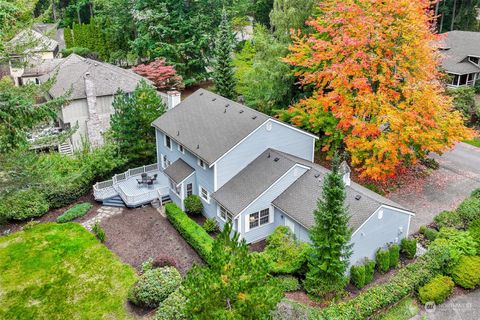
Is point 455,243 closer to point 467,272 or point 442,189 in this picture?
point 467,272

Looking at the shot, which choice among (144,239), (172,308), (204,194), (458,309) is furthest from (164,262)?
(458,309)

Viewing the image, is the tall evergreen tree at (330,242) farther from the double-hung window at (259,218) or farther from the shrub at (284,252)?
the double-hung window at (259,218)

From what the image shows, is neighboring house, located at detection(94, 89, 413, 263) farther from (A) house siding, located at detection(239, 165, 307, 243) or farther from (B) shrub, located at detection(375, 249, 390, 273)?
(B) shrub, located at detection(375, 249, 390, 273)

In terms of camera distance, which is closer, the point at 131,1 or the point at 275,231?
the point at 275,231

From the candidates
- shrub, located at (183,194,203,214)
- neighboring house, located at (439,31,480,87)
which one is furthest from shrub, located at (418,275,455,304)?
neighboring house, located at (439,31,480,87)

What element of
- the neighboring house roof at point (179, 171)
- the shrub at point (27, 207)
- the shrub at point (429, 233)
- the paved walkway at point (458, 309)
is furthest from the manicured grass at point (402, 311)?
the shrub at point (27, 207)

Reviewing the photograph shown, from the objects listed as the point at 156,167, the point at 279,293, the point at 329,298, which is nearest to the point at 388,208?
the point at 329,298

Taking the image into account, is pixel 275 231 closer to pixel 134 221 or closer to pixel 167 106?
pixel 134 221
